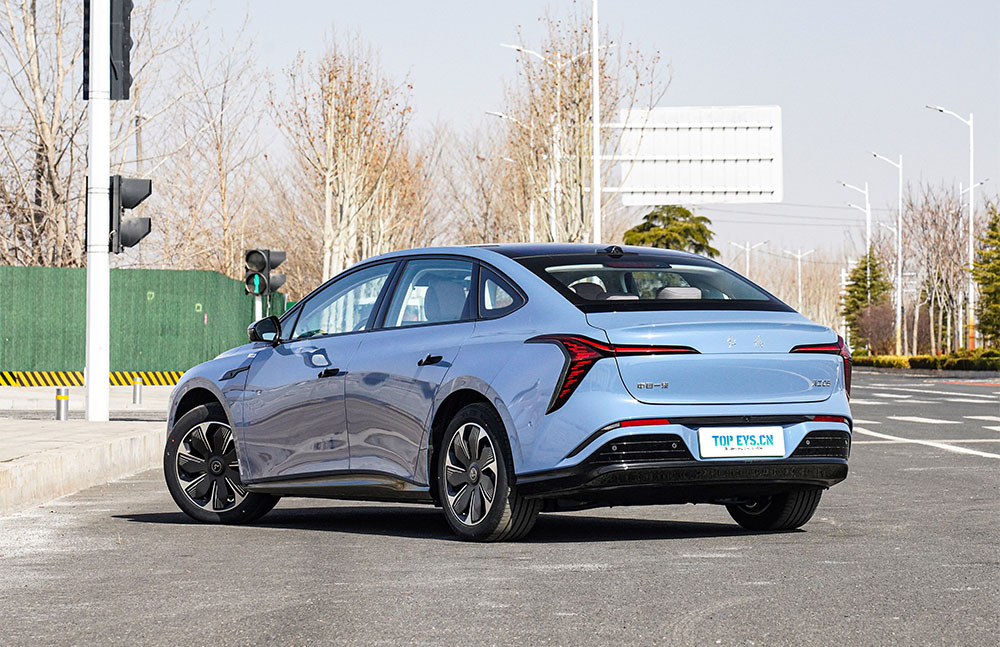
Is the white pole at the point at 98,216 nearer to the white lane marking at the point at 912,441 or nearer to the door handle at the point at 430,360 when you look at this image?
the white lane marking at the point at 912,441

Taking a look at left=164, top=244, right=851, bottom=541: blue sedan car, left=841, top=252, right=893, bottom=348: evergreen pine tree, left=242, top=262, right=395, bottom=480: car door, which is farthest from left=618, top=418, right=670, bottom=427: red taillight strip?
left=841, top=252, right=893, bottom=348: evergreen pine tree

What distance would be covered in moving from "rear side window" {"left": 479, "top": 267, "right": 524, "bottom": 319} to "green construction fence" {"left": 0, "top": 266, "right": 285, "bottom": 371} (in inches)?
1016

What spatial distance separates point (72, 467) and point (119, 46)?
688cm

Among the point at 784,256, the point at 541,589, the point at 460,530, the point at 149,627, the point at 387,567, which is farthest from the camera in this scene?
the point at 784,256

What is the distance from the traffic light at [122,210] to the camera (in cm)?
1731

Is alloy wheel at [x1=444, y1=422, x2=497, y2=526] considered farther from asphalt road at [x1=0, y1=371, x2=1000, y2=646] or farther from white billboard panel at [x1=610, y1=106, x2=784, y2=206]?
white billboard panel at [x1=610, y1=106, x2=784, y2=206]

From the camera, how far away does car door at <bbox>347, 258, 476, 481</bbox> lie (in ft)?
27.4

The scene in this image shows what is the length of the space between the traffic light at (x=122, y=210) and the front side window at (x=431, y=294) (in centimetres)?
899

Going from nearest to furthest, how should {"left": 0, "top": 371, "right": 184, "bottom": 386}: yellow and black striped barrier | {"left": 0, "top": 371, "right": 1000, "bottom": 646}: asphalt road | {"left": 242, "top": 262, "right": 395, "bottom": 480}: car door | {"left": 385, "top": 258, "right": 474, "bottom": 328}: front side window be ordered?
{"left": 0, "top": 371, "right": 1000, "bottom": 646}: asphalt road, {"left": 385, "top": 258, "right": 474, "bottom": 328}: front side window, {"left": 242, "top": 262, "right": 395, "bottom": 480}: car door, {"left": 0, "top": 371, "right": 184, "bottom": 386}: yellow and black striped barrier

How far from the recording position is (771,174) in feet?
148

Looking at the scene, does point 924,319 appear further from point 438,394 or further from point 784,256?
point 438,394

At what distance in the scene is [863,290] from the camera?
354ft

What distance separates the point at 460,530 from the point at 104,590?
7.04 ft

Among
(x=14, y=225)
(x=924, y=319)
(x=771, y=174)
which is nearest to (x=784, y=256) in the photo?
(x=924, y=319)
